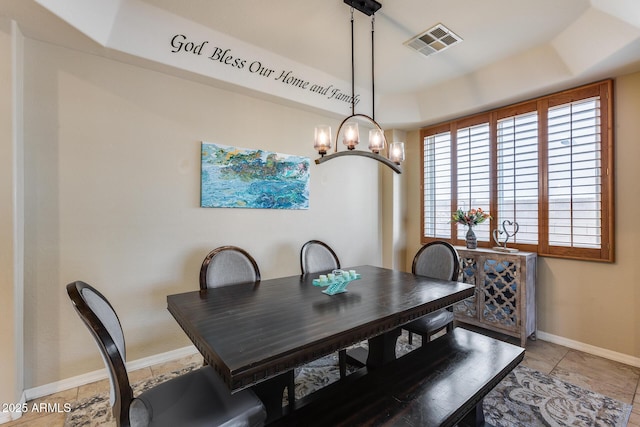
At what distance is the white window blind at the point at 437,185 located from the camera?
4.00 meters

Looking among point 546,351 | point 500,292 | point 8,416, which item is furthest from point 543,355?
point 8,416

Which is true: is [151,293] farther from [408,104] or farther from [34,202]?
[408,104]

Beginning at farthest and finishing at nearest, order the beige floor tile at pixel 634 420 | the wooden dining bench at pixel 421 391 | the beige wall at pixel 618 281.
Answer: the beige wall at pixel 618 281, the beige floor tile at pixel 634 420, the wooden dining bench at pixel 421 391

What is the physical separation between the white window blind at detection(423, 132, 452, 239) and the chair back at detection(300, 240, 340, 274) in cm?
191

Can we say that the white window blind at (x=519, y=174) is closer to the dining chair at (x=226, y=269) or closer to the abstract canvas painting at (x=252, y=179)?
the abstract canvas painting at (x=252, y=179)

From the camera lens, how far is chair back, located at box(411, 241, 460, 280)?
2.63 m

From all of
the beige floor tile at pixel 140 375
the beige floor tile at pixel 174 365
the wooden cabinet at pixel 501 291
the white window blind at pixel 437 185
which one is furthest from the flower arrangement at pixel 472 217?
the beige floor tile at pixel 140 375

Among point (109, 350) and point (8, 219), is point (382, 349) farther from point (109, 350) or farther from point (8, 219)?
point (8, 219)

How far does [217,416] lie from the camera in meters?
1.23

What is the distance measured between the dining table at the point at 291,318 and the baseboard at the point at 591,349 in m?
1.73

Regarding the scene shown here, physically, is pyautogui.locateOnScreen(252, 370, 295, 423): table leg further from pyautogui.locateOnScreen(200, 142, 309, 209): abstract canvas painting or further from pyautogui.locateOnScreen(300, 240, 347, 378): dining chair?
pyautogui.locateOnScreen(200, 142, 309, 209): abstract canvas painting

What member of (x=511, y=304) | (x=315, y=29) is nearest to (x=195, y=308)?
(x=315, y=29)

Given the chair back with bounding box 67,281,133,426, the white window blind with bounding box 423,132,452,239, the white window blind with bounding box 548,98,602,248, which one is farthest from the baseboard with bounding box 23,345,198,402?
the white window blind with bounding box 548,98,602,248

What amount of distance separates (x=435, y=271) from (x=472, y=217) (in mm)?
1092
